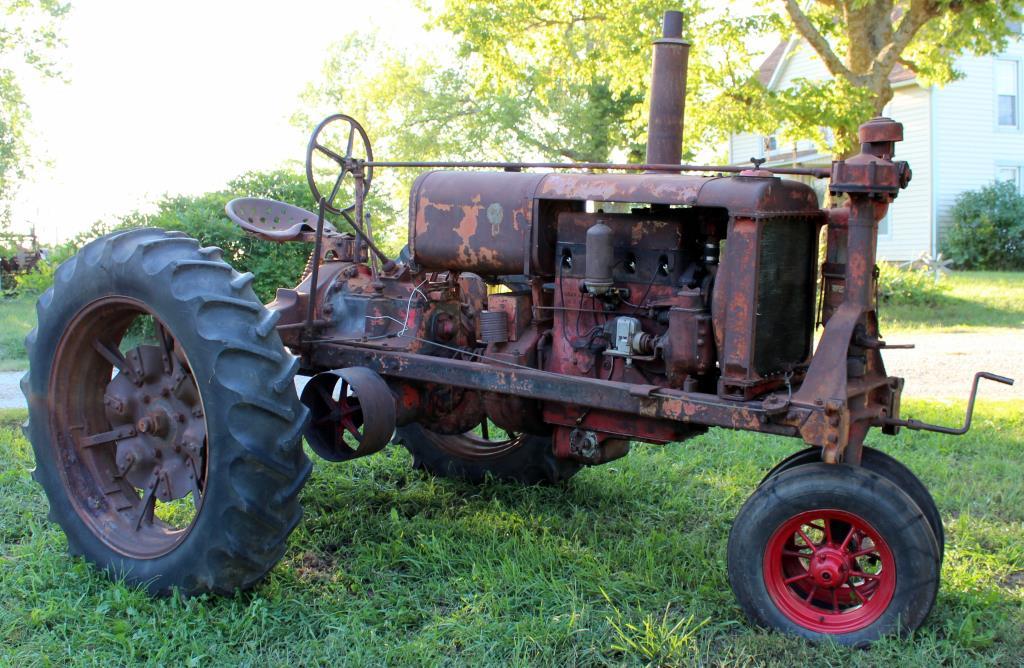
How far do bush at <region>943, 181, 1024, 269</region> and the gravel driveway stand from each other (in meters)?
9.62

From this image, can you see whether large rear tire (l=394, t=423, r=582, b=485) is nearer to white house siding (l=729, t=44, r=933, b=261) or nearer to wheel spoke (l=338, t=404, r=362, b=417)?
wheel spoke (l=338, t=404, r=362, b=417)

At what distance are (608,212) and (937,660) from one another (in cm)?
215

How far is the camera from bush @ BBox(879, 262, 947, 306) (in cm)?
1468

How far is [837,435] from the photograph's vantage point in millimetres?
3479

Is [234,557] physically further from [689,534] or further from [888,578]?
[888,578]

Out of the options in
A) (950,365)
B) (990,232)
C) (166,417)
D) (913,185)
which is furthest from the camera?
(913,185)

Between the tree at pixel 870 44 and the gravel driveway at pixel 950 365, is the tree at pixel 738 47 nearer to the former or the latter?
the tree at pixel 870 44

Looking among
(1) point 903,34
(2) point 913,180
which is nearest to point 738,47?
(1) point 903,34

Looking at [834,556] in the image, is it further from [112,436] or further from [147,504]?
[112,436]

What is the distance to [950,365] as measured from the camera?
9828 millimetres

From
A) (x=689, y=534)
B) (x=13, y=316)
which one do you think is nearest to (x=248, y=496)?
(x=689, y=534)

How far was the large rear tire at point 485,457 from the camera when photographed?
532 cm

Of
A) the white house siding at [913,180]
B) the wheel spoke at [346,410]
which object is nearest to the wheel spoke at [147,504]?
the wheel spoke at [346,410]

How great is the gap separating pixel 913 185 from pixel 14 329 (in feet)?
60.0
